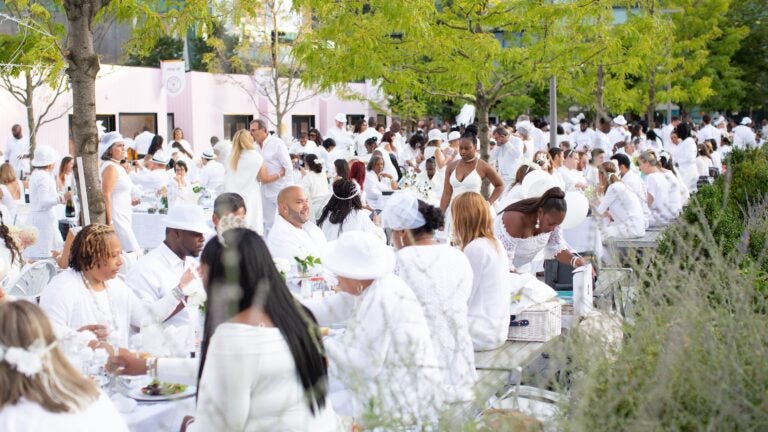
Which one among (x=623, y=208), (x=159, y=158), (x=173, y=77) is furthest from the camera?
(x=173, y=77)

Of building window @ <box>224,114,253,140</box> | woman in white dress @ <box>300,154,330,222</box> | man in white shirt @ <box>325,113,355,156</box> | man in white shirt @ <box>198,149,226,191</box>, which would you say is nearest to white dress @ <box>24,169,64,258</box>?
woman in white dress @ <box>300,154,330,222</box>

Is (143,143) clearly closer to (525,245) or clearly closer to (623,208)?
(623,208)

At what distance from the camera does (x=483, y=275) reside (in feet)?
19.4

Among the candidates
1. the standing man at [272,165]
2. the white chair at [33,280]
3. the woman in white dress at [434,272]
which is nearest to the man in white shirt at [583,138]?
the standing man at [272,165]

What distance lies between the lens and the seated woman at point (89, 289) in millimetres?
5027

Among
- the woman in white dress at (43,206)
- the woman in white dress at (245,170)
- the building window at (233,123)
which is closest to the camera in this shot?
the woman in white dress at (43,206)

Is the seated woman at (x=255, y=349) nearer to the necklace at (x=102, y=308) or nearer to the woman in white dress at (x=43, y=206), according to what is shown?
the necklace at (x=102, y=308)

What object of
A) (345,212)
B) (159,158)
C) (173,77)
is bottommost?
(345,212)

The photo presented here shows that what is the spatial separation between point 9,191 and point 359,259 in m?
8.58

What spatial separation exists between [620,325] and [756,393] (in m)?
0.64

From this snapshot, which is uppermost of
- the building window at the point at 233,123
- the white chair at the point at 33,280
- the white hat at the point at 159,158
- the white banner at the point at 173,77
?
the white banner at the point at 173,77

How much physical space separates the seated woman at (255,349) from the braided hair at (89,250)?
1.68 meters

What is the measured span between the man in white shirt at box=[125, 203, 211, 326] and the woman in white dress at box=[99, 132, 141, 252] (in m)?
3.53

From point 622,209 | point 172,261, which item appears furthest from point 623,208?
point 172,261
